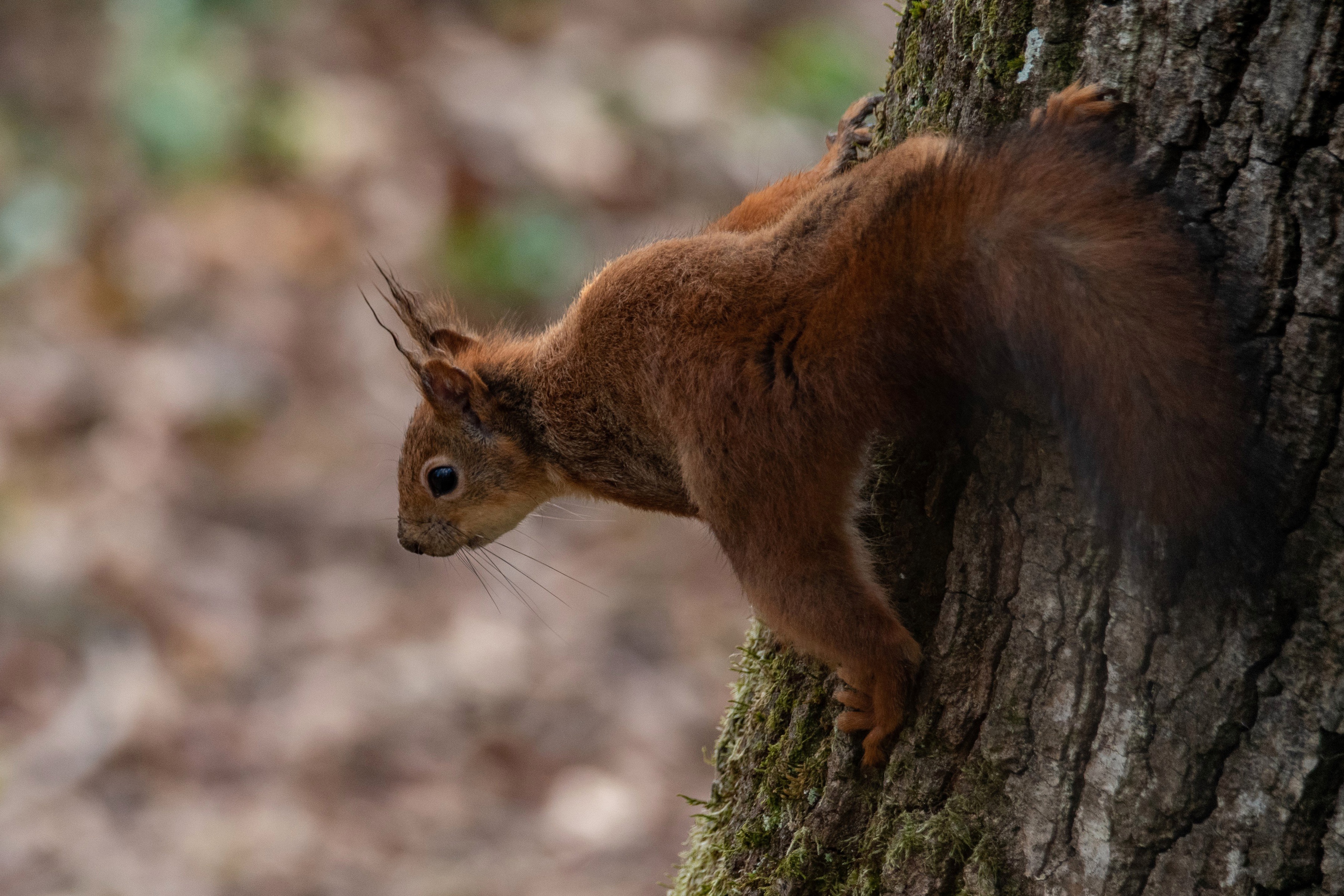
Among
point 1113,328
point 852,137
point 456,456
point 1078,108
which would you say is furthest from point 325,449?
point 1113,328

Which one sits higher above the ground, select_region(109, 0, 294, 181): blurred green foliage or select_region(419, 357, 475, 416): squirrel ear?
select_region(109, 0, 294, 181): blurred green foliage

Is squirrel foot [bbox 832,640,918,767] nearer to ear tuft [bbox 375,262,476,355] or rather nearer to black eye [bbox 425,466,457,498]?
black eye [bbox 425,466,457,498]

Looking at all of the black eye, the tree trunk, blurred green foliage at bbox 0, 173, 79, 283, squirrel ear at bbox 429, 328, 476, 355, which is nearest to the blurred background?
blurred green foliage at bbox 0, 173, 79, 283

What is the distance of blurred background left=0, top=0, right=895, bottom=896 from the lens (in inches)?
189

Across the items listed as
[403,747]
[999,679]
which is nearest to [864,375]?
[999,679]

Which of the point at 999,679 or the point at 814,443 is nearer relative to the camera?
the point at 999,679

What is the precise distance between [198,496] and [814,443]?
4748 mm

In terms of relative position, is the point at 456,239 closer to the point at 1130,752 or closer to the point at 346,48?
the point at 346,48

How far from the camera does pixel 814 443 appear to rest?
2.15 metres

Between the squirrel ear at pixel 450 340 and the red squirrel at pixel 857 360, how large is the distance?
188mm

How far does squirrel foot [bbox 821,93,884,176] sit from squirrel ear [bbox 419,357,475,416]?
3.41ft

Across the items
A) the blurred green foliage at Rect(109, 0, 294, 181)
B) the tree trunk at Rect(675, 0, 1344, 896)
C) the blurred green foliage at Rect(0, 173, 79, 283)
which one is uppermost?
the blurred green foliage at Rect(109, 0, 294, 181)

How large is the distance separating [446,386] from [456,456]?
0.66ft

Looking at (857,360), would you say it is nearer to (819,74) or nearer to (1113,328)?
(1113,328)
